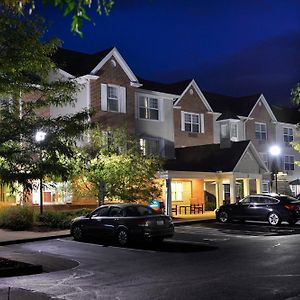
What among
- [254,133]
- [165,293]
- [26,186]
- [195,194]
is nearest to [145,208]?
[26,186]

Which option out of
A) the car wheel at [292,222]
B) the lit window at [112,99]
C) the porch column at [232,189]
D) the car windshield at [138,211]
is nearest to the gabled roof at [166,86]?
the lit window at [112,99]

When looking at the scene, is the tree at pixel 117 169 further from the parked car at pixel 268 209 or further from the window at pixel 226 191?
the window at pixel 226 191

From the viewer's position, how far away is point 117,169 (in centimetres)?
2600

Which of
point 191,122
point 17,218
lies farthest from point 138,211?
point 191,122

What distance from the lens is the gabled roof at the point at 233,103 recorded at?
46.0 metres

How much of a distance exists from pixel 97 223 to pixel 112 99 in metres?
14.8

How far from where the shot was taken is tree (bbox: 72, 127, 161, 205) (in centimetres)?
2606

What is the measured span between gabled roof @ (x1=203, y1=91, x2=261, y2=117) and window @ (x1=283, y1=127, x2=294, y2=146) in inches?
193

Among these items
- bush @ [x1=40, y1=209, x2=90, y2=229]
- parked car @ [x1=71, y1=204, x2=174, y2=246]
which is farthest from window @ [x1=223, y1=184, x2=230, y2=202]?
parked car @ [x1=71, y1=204, x2=174, y2=246]

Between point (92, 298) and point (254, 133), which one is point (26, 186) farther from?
point (254, 133)

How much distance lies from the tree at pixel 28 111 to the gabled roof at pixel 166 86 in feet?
70.3

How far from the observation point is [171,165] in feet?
114

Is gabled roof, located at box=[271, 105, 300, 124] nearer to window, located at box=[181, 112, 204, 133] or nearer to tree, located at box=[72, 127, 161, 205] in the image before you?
window, located at box=[181, 112, 204, 133]

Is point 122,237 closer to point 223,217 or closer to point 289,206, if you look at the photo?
point 289,206
